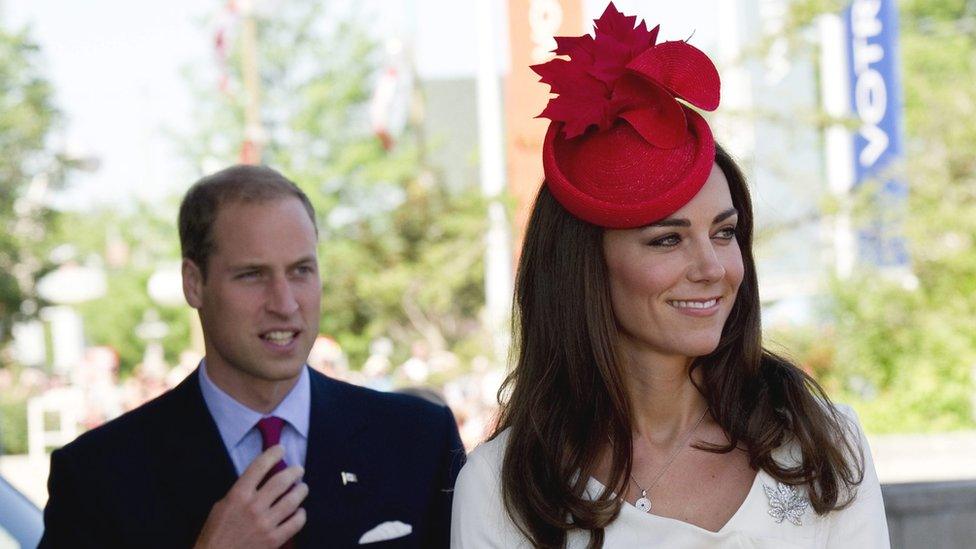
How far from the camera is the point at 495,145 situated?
22219 mm

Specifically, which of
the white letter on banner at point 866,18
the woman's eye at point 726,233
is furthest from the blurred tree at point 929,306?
the woman's eye at point 726,233

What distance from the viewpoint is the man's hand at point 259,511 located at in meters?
3.38

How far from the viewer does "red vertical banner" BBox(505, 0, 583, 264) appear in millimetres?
21031

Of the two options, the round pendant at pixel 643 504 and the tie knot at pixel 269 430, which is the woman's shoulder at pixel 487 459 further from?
the tie knot at pixel 269 430

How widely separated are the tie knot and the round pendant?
1108 millimetres

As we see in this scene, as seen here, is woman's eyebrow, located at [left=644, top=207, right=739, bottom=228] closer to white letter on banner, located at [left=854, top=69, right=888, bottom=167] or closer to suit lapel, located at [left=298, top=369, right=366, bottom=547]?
suit lapel, located at [left=298, top=369, right=366, bottom=547]

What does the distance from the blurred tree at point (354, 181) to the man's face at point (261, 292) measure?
19860mm

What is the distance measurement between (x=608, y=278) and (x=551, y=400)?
343 mm

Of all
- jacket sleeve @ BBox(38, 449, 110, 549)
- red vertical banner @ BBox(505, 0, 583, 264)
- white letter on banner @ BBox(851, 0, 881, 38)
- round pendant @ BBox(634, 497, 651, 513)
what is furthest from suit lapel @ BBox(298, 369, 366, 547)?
white letter on banner @ BBox(851, 0, 881, 38)

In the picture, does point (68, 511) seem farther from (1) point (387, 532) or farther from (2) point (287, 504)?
(1) point (387, 532)

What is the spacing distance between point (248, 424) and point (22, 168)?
75.1 ft

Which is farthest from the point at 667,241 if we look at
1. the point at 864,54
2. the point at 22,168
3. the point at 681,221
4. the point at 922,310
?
the point at 22,168

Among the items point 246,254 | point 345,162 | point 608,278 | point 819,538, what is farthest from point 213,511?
point 345,162

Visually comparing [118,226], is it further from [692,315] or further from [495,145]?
[692,315]
